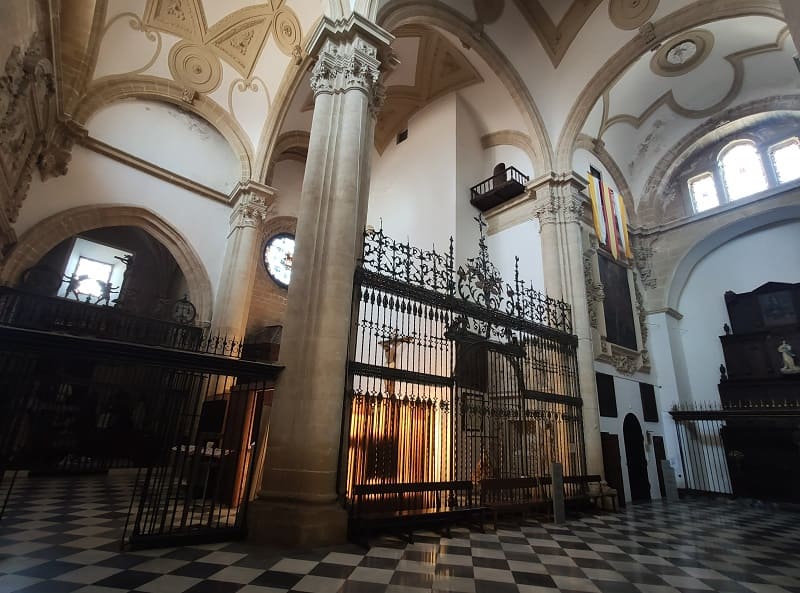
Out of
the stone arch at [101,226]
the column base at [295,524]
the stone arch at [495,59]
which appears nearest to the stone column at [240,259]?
the stone arch at [101,226]

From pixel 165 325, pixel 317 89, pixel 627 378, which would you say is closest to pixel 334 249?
pixel 317 89

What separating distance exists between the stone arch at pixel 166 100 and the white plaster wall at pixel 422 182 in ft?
14.8

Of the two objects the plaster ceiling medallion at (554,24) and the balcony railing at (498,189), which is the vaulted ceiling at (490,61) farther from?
the balcony railing at (498,189)

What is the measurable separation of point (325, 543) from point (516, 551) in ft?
6.74

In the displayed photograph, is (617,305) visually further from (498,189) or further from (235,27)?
(235,27)

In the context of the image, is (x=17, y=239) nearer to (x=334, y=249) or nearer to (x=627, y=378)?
(x=334, y=249)

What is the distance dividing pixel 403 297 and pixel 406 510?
2.86 metres

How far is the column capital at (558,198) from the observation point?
10289 mm

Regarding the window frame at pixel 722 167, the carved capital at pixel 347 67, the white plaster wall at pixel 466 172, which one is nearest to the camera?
the carved capital at pixel 347 67

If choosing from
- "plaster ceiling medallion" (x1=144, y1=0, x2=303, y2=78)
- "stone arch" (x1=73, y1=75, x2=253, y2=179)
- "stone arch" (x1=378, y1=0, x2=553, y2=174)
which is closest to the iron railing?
"stone arch" (x1=378, y1=0, x2=553, y2=174)

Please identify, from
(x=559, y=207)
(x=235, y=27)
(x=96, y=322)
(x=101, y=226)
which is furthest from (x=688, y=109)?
(x=96, y=322)

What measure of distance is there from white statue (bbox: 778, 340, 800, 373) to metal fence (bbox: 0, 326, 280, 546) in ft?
43.9

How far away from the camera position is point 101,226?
388 inches

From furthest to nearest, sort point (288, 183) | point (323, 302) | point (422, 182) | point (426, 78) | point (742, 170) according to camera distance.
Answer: point (288, 183) < point (742, 170) < point (422, 182) < point (426, 78) < point (323, 302)
